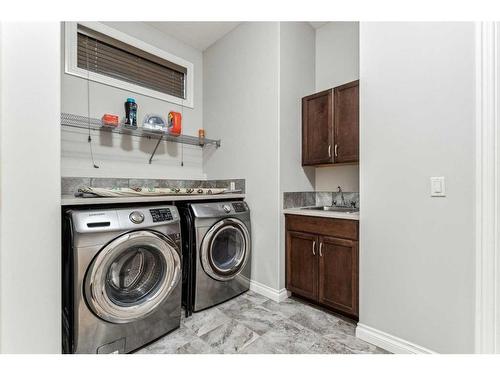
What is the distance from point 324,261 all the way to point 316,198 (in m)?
0.80

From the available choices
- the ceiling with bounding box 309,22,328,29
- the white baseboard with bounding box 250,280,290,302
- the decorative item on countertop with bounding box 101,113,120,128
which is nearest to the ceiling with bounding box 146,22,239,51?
the ceiling with bounding box 309,22,328,29

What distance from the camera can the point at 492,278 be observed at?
3.60 feet

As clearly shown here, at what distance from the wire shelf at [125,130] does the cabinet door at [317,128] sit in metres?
1.03

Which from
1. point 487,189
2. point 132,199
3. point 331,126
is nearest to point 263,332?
point 132,199

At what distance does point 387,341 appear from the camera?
1.46 metres

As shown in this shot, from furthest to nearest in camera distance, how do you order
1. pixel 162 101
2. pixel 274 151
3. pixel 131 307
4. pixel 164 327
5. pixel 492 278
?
pixel 162 101
pixel 274 151
pixel 164 327
pixel 131 307
pixel 492 278

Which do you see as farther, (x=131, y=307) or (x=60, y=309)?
(x=131, y=307)

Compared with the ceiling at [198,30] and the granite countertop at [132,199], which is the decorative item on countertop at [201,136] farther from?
the ceiling at [198,30]

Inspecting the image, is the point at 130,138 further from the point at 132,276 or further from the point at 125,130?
the point at 132,276
